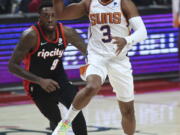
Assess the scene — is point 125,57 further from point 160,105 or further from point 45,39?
point 160,105

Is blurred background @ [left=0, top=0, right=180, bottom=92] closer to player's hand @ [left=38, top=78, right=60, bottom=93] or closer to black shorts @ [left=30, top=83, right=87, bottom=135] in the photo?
black shorts @ [left=30, top=83, right=87, bottom=135]

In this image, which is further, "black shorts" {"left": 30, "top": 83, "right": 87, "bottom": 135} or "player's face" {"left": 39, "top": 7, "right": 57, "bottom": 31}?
"player's face" {"left": 39, "top": 7, "right": 57, "bottom": 31}

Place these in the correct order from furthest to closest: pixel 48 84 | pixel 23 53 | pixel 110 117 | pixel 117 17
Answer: pixel 110 117
pixel 23 53
pixel 117 17
pixel 48 84

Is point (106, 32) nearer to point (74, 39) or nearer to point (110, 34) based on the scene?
point (110, 34)

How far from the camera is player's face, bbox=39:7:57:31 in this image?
6234 mm

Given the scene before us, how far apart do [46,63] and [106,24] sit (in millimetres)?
767

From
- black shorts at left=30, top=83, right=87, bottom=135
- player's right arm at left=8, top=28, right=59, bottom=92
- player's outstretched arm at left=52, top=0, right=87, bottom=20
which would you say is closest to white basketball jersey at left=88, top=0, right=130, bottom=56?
player's outstretched arm at left=52, top=0, right=87, bottom=20

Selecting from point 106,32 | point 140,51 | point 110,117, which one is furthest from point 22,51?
point 140,51

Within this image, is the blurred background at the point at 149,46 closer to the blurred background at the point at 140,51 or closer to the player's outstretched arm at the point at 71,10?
the blurred background at the point at 140,51

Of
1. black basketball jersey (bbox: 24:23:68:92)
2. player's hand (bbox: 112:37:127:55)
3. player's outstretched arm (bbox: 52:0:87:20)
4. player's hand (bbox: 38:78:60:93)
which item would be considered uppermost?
player's outstretched arm (bbox: 52:0:87:20)

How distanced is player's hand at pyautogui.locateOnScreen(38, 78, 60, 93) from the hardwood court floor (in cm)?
168

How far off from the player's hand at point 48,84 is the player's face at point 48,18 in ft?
2.07

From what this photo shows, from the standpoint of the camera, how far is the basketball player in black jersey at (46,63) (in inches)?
241

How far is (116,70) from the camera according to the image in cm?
607
